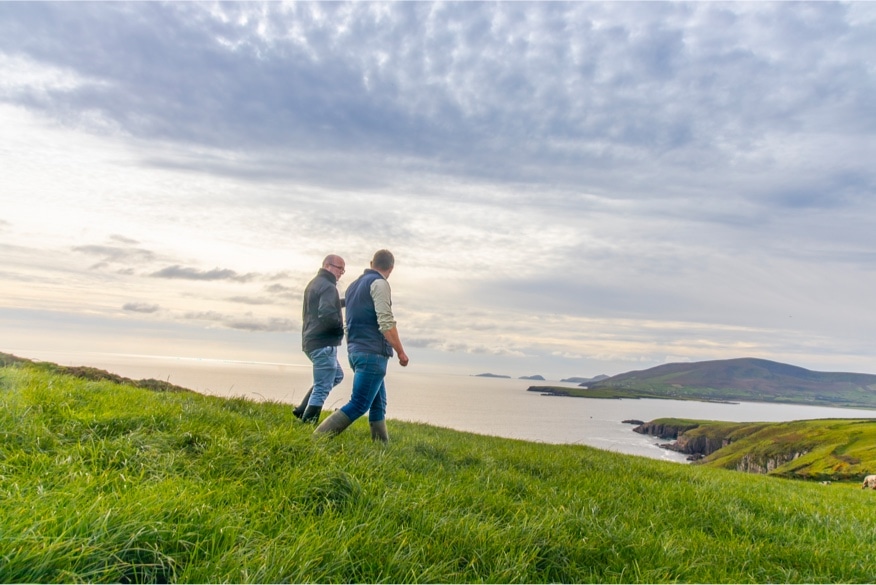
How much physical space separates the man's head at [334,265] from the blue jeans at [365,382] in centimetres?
212

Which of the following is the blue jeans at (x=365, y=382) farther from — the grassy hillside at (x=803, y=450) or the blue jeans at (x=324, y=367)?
the grassy hillside at (x=803, y=450)

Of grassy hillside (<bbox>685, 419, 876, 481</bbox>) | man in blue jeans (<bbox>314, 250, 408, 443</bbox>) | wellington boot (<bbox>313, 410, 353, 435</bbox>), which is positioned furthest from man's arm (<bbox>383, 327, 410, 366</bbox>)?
grassy hillside (<bbox>685, 419, 876, 481</bbox>)

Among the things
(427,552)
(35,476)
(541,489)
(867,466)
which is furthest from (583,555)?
(867,466)

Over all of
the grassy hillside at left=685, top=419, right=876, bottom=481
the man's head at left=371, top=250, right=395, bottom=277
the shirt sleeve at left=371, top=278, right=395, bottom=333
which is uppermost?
the man's head at left=371, top=250, right=395, bottom=277

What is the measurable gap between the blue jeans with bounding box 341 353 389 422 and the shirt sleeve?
52 cm

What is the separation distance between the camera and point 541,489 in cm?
662

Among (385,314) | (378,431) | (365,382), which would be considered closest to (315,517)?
(365,382)

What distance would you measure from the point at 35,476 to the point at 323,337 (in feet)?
18.3

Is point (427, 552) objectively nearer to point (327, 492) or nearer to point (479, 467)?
point (327, 492)

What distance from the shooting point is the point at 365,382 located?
26.4ft

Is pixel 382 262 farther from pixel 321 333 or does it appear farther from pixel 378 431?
pixel 378 431

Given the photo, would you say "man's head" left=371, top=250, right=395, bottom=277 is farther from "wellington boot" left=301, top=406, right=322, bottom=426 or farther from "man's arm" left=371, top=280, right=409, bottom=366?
"wellington boot" left=301, top=406, right=322, bottom=426

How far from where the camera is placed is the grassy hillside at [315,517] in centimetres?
312

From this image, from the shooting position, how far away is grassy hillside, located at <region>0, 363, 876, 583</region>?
10.2 feet
